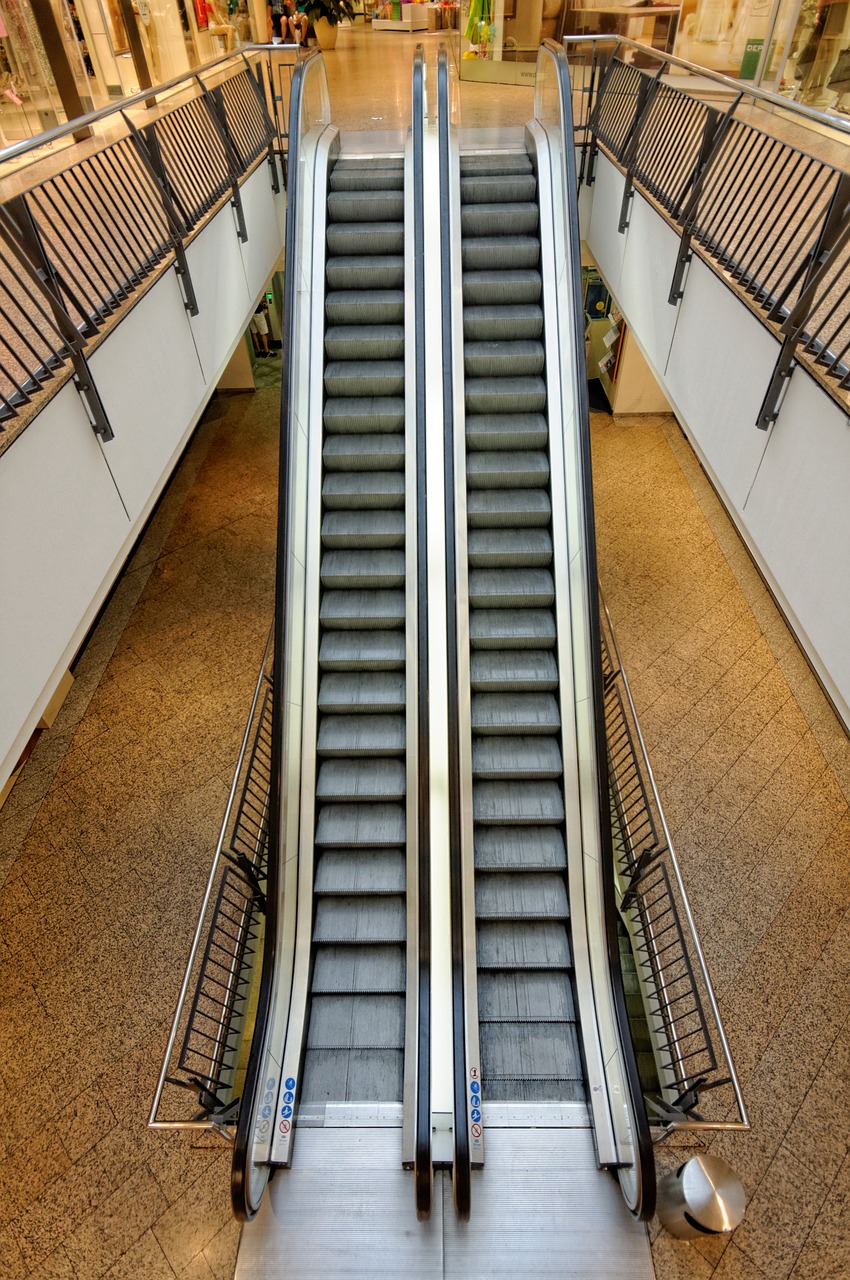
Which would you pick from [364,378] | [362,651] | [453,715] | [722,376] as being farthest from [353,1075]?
[364,378]

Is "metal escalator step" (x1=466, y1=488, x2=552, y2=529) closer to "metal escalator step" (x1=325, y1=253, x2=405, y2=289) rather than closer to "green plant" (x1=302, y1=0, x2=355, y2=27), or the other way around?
"metal escalator step" (x1=325, y1=253, x2=405, y2=289)

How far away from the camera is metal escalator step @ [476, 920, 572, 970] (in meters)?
4.55

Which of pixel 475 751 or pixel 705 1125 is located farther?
pixel 475 751

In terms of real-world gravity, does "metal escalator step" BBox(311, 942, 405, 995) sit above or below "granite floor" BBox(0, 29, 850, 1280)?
above

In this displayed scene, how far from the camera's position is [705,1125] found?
3.74 meters

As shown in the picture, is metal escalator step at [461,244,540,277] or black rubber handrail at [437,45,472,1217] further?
metal escalator step at [461,244,540,277]

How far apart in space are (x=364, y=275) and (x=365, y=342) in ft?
2.16

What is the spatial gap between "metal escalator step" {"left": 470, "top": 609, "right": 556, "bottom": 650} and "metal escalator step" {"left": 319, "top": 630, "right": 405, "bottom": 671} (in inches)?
22.7

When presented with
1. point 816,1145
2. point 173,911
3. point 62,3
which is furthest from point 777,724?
point 62,3

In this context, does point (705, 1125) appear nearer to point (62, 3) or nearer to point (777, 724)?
point (777, 724)

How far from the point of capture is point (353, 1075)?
13.9 ft

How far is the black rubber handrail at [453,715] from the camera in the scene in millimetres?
3572

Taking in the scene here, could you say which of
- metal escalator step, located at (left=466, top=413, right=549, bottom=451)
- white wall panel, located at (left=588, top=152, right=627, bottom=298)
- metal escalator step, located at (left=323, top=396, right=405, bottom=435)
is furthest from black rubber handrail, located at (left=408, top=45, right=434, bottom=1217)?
white wall panel, located at (left=588, top=152, right=627, bottom=298)

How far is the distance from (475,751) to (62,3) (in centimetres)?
945
